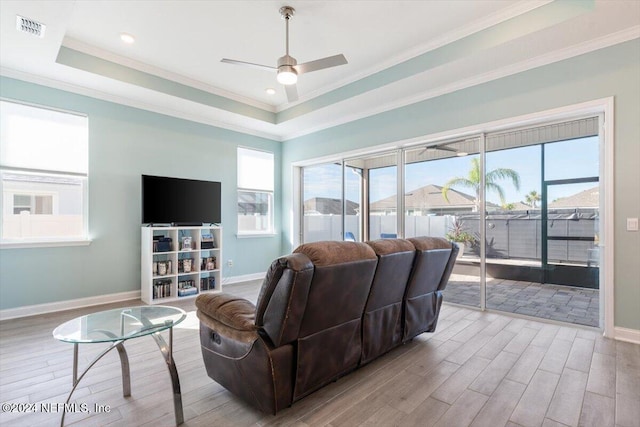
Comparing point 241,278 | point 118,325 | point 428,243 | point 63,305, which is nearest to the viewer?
point 118,325

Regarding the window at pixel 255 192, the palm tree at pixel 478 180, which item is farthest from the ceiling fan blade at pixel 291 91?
the window at pixel 255 192

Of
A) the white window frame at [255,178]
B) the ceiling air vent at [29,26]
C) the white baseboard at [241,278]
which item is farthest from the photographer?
the white window frame at [255,178]

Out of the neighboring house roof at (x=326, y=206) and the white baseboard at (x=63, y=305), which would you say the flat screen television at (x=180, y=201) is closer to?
the white baseboard at (x=63, y=305)

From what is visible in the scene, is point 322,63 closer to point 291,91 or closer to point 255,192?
point 291,91

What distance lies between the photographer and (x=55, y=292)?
3.98 metres

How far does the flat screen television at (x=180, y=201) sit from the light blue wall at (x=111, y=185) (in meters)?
0.34

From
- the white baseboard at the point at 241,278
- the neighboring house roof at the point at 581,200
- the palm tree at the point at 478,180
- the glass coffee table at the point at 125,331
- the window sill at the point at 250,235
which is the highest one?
the palm tree at the point at 478,180

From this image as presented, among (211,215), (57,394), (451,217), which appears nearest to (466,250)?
(451,217)

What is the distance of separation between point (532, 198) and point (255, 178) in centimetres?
464

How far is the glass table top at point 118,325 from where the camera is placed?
68.6 inches

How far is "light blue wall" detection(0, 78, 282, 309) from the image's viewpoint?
3.81 metres

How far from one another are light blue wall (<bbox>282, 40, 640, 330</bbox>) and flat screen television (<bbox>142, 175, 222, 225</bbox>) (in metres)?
3.42

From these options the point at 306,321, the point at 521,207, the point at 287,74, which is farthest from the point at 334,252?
the point at 521,207

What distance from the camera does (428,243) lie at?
2.66 meters
